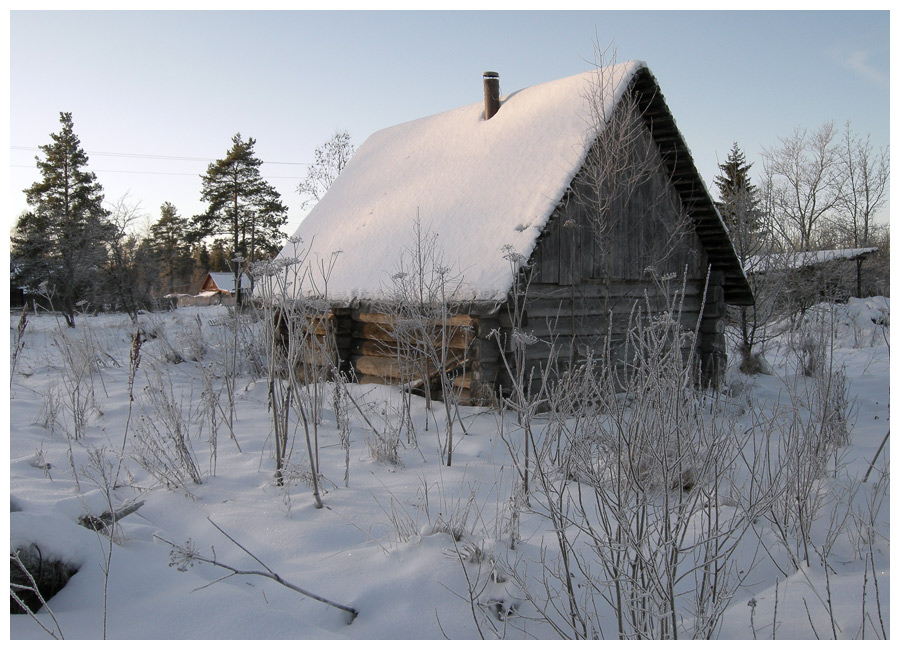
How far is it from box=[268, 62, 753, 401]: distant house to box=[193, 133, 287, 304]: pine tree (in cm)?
2452

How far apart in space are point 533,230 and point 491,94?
412cm

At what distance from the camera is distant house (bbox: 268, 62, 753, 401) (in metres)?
7.10

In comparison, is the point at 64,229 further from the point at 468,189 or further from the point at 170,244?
the point at 170,244

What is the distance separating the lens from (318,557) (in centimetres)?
350

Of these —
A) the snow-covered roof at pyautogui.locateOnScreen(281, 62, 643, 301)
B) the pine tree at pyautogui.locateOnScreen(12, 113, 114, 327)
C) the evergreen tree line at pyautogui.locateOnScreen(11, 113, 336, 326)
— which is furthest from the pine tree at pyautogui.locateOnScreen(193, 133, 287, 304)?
the snow-covered roof at pyautogui.locateOnScreen(281, 62, 643, 301)

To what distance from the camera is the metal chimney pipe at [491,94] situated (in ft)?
32.4

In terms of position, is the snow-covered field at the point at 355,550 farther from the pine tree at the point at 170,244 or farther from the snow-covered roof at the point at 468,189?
the pine tree at the point at 170,244

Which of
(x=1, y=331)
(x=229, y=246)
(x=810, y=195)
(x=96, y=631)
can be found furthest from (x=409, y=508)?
(x=229, y=246)

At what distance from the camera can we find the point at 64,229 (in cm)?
2217

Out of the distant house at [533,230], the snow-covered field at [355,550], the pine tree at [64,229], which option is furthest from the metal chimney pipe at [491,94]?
the pine tree at [64,229]

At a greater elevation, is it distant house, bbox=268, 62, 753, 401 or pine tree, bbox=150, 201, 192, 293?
pine tree, bbox=150, 201, 192, 293

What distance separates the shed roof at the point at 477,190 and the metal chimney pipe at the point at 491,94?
0.48 ft

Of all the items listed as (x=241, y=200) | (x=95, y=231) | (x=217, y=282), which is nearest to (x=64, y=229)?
(x=95, y=231)

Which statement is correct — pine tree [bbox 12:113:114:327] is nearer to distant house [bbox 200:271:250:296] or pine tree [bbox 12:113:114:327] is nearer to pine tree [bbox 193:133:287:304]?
pine tree [bbox 193:133:287:304]
